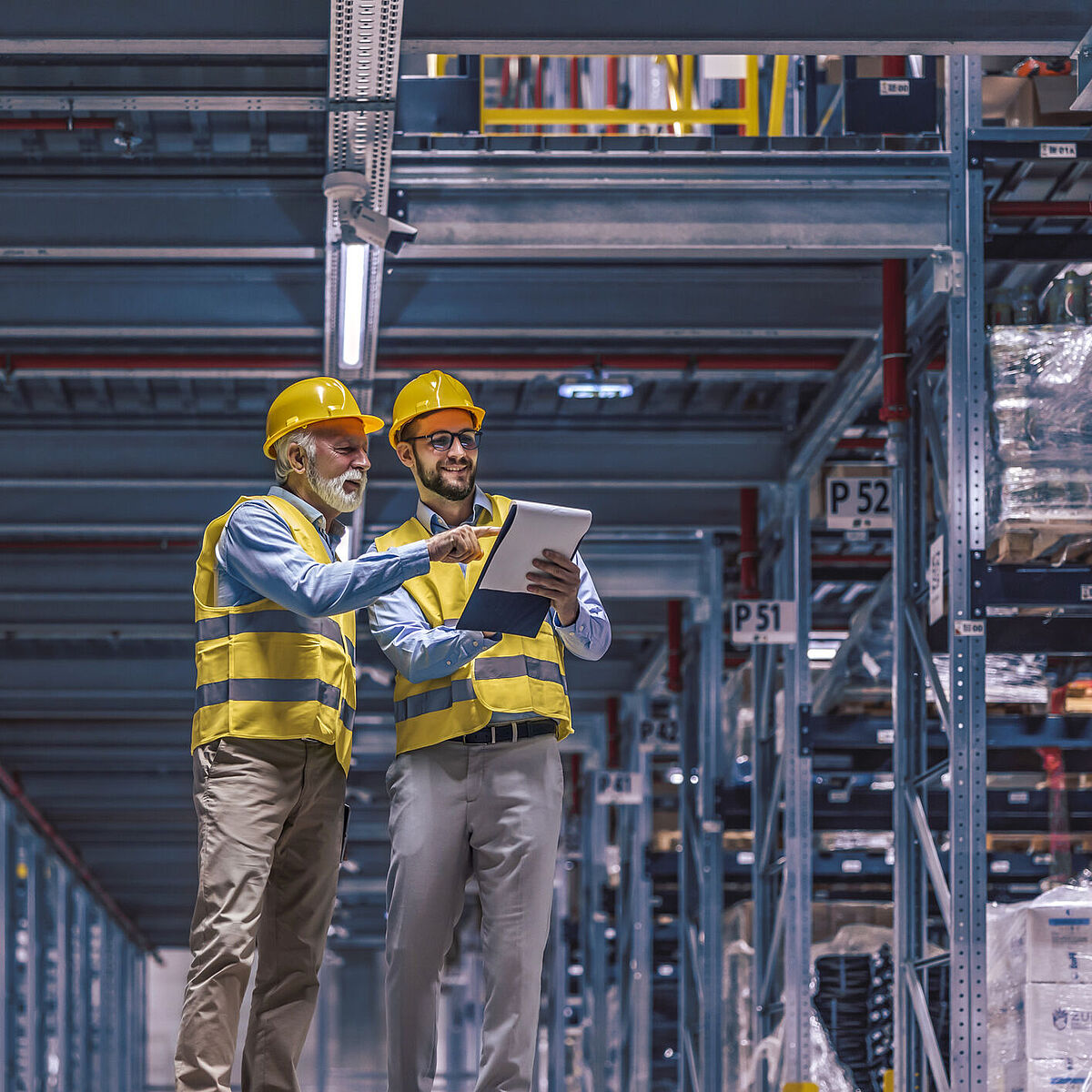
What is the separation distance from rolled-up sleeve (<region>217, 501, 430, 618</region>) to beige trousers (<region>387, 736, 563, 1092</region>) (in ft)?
1.78

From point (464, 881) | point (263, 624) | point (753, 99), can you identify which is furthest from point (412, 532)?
point (753, 99)

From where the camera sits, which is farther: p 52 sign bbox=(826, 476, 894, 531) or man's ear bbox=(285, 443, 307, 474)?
p 52 sign bbox=(826, 476, 894, 531)

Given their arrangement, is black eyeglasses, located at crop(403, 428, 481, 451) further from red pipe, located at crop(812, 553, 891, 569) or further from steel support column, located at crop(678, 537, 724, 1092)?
steel support column, located at crop(678, 537, 724, 1092)

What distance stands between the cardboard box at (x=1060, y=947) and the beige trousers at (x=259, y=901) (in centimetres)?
424

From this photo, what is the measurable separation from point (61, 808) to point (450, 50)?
77.0 feet

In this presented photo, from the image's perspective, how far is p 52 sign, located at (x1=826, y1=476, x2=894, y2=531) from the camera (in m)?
12.6

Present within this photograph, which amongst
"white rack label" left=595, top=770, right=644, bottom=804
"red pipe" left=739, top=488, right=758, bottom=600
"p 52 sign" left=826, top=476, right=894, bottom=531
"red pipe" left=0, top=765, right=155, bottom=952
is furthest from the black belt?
"red pipe" left=0, top=765, right=155, bottom=952

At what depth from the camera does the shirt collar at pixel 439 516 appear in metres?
5.64

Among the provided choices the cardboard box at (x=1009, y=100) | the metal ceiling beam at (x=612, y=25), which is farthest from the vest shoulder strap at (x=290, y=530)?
the cardboard box at (x=1009, y=100)

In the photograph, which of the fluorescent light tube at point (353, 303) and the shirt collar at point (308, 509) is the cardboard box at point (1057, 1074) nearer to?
the shirt collar at point (308, 509)

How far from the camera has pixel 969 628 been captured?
8.38m

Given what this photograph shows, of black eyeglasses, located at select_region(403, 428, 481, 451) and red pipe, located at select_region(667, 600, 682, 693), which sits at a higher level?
black eyeglasses, located at select_region(403, 428, 481, 451)

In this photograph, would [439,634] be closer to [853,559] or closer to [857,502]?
[857,502]

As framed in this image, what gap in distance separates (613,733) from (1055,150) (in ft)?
46.2
